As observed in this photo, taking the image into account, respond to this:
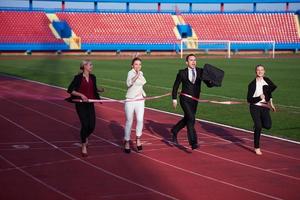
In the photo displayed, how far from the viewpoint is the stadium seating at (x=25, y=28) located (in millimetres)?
64750

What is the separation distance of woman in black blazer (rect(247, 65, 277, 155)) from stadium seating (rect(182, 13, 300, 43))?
60.7m

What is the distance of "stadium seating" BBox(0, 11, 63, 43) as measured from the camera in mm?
64750

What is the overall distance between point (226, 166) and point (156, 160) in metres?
1.36

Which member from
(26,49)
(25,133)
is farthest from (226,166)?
(26,49)

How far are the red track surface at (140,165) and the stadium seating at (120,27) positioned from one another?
5219 cm

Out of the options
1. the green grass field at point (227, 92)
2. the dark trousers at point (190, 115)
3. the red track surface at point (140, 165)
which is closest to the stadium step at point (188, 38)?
the green grass field at point (227, 92)

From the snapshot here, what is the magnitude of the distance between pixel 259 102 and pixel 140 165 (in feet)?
8.97

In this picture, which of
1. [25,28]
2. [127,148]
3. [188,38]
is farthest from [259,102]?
[188,38]

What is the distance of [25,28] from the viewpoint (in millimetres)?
66562

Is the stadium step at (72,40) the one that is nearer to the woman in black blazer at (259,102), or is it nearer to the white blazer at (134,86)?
the white blazer at (134,86)

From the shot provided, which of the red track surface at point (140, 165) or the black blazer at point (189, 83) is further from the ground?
the black blazer at point (189, 83)

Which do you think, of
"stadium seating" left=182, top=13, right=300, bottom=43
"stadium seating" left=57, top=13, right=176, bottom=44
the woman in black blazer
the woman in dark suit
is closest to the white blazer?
the woman in dark suit

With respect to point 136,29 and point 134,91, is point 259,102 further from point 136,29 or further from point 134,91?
point 136,29

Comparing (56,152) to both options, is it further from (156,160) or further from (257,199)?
(257,199)
